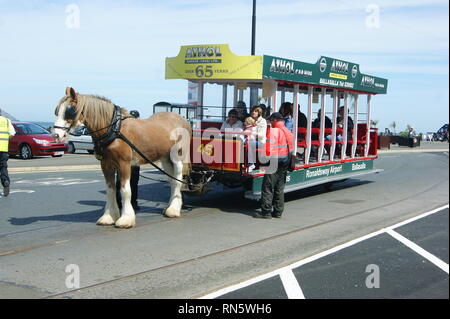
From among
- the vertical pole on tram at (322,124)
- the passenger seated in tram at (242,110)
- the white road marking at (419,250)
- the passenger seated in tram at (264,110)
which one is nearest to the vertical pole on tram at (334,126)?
the vertical pole on tram at (322,124)

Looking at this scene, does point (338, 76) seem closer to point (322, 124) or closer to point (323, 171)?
point (322, 124)

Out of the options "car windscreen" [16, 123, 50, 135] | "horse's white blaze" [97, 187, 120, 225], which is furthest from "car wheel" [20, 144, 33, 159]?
"horse's white blaze" [97, 187, 120, 225]

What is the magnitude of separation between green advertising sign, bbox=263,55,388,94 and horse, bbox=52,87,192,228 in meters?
2.19

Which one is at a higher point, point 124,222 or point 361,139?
point 361,139

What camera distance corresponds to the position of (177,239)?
7.68 m

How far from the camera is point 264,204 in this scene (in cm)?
946

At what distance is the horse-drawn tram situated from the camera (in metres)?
9.75

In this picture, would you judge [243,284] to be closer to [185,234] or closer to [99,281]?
[99,281]

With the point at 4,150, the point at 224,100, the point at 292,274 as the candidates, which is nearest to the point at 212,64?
the point at 224,100

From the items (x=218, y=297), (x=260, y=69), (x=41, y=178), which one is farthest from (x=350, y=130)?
(x=218, y=297)

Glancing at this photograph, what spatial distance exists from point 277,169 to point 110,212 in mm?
3076

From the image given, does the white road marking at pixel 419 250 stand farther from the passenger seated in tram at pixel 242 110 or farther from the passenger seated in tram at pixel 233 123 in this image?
the passenger seated in tram at pixel 242 110

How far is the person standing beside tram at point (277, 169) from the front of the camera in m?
9.48

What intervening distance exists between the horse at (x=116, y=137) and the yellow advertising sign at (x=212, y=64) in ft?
4.53
